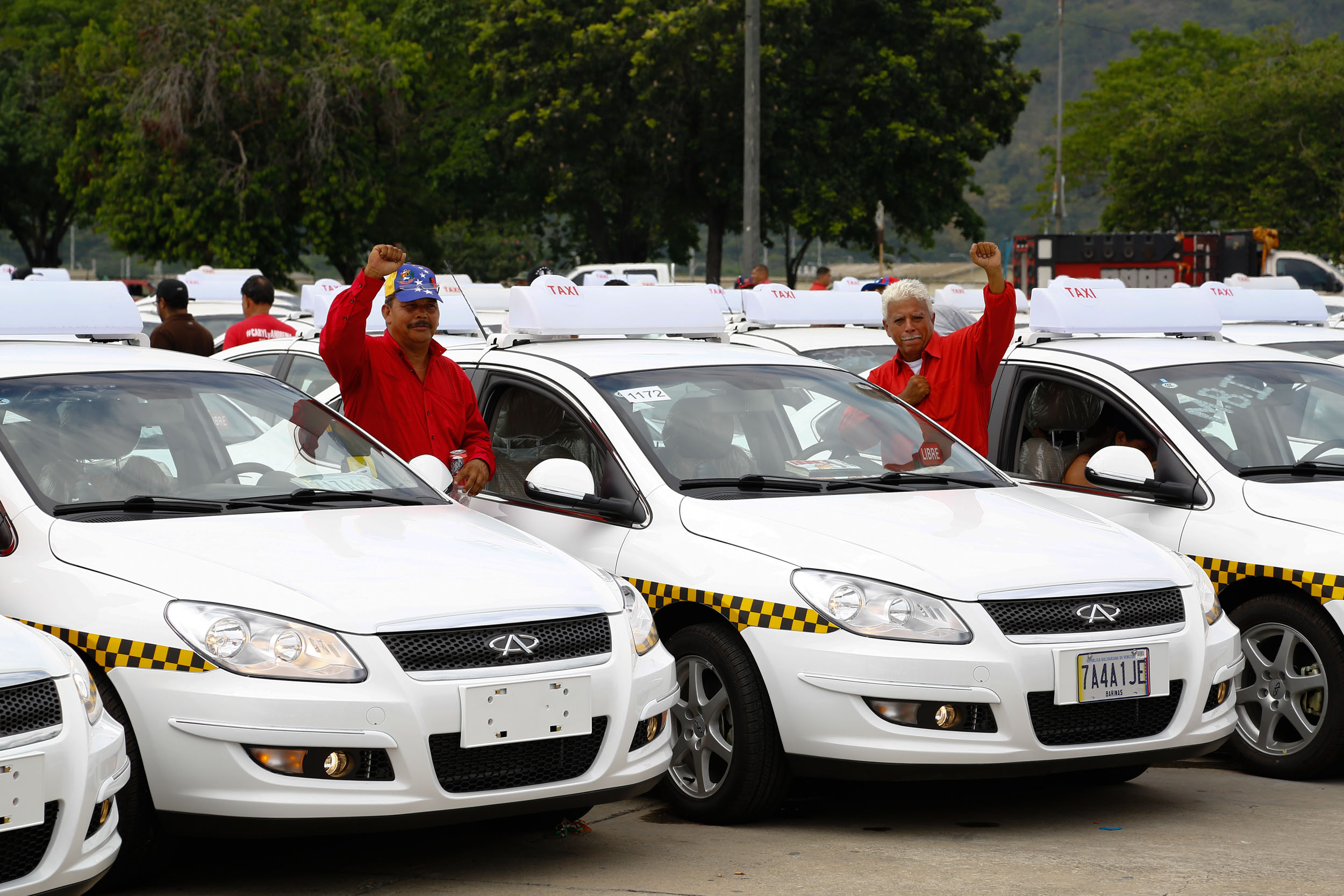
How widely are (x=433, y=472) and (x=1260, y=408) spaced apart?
11.2 feet

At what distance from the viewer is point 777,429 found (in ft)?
21.8

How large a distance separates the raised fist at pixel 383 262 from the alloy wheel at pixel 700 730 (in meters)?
1.86

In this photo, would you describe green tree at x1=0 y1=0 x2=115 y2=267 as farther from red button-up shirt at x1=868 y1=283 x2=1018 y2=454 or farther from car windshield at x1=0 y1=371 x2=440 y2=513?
car windshield at x1=0 y1=371 x2=440 y2=513

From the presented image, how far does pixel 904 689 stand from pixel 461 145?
125ft

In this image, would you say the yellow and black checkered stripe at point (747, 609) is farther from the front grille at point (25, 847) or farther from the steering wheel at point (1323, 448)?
the steering wheel at point (1323, 448)

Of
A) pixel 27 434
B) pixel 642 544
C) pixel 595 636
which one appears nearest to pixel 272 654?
pixel 595 636

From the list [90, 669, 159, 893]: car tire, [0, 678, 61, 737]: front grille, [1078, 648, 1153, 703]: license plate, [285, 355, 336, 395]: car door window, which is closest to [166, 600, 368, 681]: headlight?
[90, 669, 159, 893]: car tire

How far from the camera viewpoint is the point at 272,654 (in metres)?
4.48

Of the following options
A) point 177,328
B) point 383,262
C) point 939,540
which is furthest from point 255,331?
point 939,540

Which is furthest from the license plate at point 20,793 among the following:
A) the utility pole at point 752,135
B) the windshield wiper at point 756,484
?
the utility pole at point 752,135

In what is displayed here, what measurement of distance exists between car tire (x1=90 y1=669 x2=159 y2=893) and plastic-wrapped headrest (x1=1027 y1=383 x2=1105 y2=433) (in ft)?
14.2

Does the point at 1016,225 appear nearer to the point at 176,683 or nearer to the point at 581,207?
the point at 581,207

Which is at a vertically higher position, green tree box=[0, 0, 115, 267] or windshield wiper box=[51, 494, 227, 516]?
green tree box=[0, 0, 115, 267]

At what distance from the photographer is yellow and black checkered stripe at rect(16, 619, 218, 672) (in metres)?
4.45
